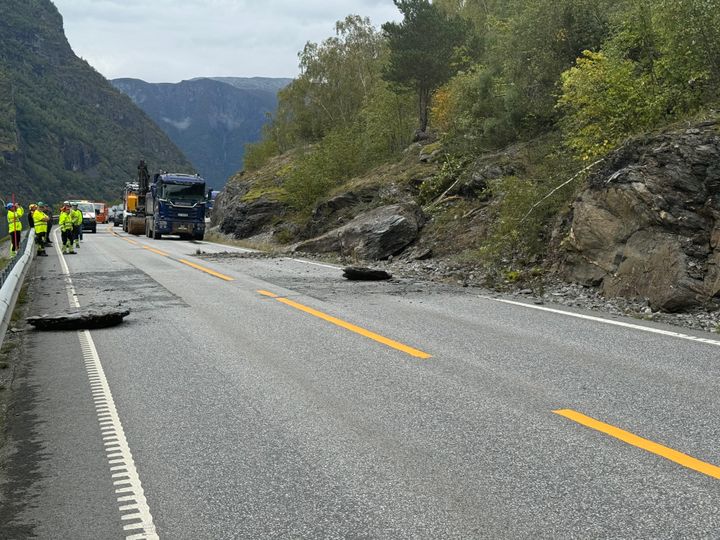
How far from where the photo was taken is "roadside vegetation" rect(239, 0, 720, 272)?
1323cm

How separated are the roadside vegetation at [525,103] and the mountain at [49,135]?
103 metres

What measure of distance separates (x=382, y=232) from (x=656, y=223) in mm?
10442

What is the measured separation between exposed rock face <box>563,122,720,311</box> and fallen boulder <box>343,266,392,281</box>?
3.97m

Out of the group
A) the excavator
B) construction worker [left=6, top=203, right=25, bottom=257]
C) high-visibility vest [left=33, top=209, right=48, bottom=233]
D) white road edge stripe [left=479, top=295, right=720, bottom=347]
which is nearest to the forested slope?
white road edge stripe [left=479, top=295, right=720, bottom=347]

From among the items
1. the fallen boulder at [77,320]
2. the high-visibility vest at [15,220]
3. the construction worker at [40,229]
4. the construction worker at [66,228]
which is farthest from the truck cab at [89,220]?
the fallen boulder at [77,320]

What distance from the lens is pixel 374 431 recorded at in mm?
4602

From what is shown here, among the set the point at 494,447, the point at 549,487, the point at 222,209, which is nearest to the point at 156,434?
the point at 494,447

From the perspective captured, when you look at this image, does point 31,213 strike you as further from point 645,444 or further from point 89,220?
point 645,444

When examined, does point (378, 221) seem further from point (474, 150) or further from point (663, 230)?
point (663, 230)

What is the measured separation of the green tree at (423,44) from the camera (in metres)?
33.2

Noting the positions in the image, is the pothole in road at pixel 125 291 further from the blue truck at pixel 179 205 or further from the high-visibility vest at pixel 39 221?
the blue truck at pixel 179 205

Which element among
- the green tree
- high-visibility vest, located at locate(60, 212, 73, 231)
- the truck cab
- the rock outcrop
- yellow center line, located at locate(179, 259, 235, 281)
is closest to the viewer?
yellow center line, located at locate(179, 259, 235, 281)

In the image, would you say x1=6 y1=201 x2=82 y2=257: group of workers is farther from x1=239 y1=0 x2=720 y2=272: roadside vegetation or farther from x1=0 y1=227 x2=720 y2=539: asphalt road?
x1=0 y1=227 x2=720 y2=539: asphalt road

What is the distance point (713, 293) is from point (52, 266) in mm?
16706
